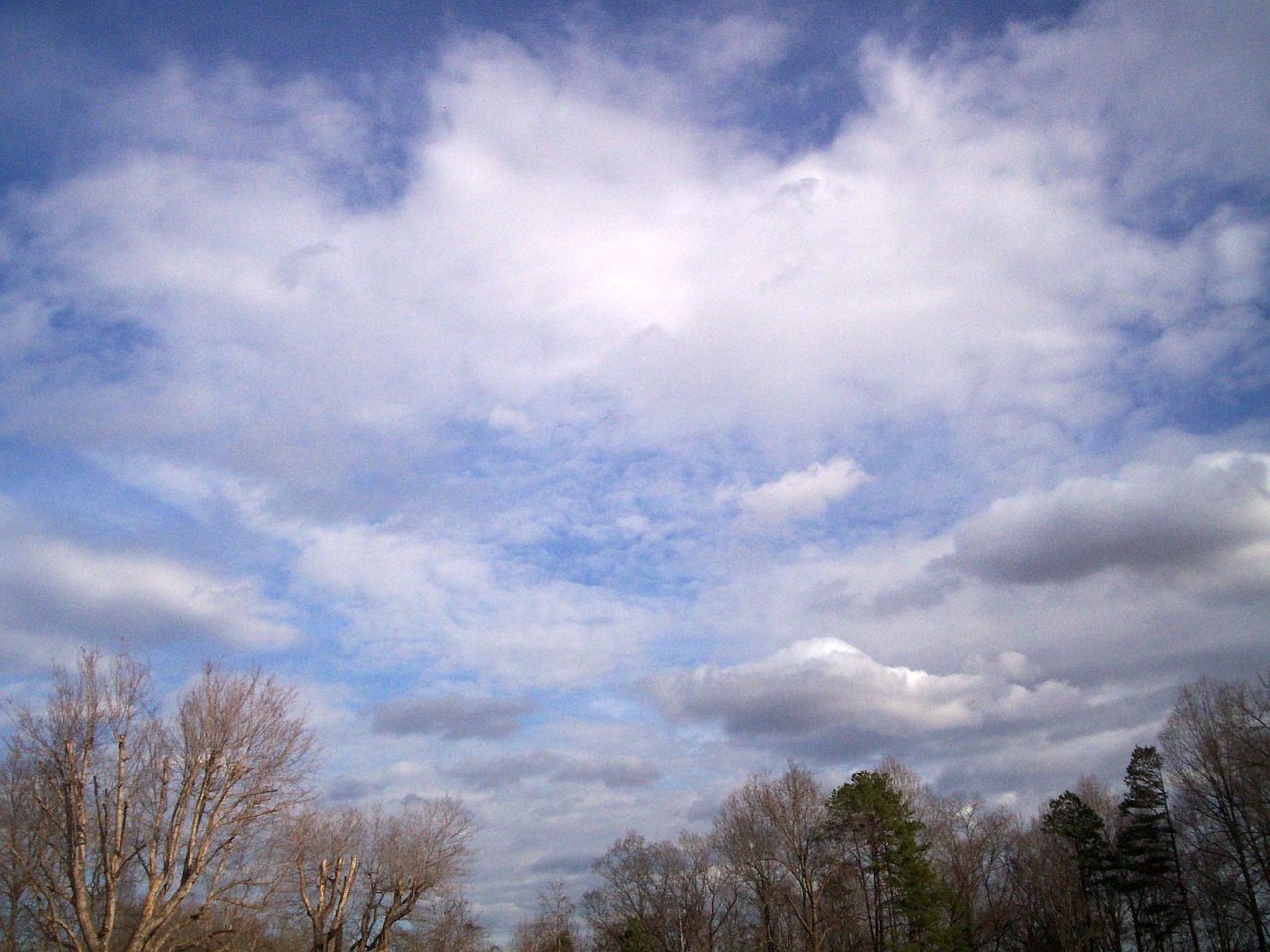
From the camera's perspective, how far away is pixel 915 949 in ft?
179

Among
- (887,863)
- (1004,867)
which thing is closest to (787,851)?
(887,863)

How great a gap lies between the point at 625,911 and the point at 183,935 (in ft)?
166

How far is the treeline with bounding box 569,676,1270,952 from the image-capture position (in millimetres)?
52562

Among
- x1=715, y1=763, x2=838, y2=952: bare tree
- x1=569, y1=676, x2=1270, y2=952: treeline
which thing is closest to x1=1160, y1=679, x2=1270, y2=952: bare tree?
x1=569, y1=676, x2=1270, y2=952: treeline

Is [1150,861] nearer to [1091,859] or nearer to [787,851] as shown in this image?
[1091,859]

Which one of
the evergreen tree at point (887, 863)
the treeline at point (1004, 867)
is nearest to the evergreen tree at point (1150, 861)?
the treeline at point (1004, 867)

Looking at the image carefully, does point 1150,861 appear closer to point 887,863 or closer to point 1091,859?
point 1091,859

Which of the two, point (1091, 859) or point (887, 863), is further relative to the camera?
point (1091, 859)

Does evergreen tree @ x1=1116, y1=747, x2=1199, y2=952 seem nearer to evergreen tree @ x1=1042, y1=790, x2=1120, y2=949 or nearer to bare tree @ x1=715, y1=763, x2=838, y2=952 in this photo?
evergreen tree @ x1=1042, y1=790, x2=1120, y2=949

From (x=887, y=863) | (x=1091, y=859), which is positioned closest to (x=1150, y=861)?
(x=1091, y=859)

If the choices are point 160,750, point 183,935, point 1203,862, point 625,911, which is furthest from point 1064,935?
point 160,750

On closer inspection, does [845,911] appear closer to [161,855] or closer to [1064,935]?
[1064,935]

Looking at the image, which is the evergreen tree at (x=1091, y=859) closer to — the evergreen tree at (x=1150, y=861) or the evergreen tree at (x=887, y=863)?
the evergreen tree at (x=1150, y=861)

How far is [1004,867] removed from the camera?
7025cm
